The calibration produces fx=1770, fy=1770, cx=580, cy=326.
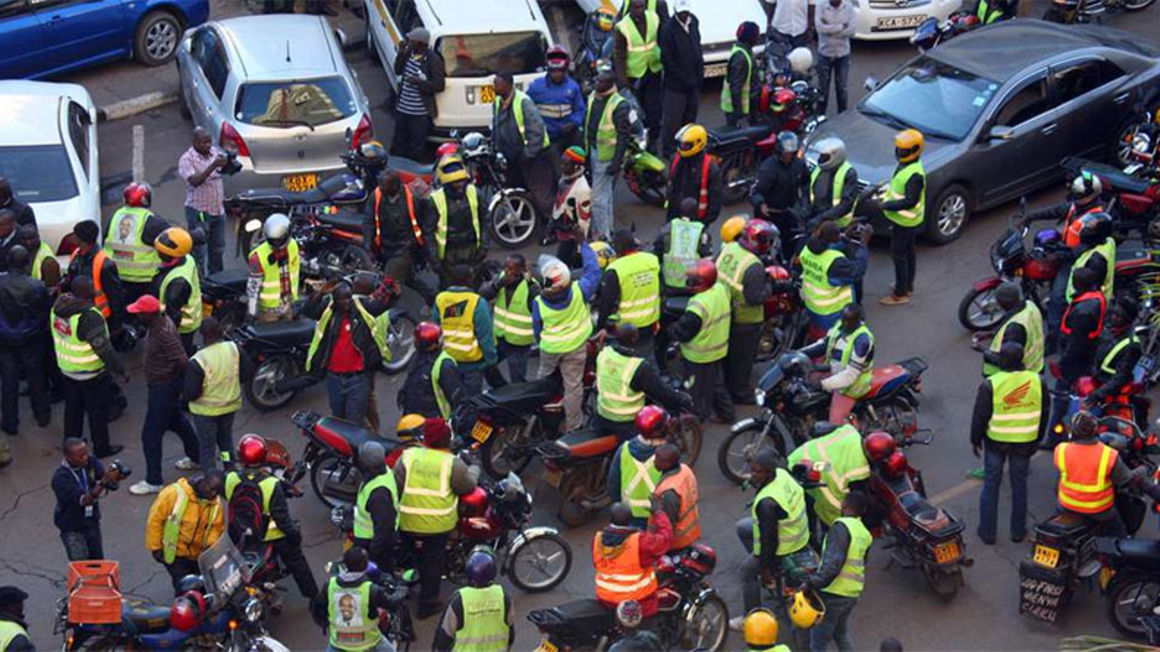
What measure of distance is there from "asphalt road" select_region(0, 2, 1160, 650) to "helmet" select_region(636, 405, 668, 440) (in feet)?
4.80

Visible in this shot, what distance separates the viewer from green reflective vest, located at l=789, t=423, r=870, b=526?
12.6 m

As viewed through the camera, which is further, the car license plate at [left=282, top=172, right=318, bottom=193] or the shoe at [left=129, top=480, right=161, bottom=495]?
the car license plate at [left=282, top=172, right=318, bottom=193]

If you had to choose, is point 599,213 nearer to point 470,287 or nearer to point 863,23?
point 470,287

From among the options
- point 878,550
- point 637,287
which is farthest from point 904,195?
point 878,550

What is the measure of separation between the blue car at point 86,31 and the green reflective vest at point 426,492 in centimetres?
1046

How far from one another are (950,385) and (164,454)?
6881 mm

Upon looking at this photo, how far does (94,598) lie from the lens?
11320mm

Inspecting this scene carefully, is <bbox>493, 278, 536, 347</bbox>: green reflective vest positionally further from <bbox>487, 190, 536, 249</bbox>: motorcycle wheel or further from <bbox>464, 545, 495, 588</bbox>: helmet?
<bbox>464, 545, 495, 588</bbox>: helmet

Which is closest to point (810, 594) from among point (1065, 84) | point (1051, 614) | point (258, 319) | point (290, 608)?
point (1051, 614)

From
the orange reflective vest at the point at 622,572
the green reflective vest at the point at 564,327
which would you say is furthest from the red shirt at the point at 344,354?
the orange reflective vest at the point at 622,572

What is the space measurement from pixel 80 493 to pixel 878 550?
593cm

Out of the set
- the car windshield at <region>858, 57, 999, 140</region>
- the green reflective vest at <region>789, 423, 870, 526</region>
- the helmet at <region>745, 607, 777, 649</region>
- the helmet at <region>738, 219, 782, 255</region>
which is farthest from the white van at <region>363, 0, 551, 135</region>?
the helmet at <region>745, 607, 777, 649</region>

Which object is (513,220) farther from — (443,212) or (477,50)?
(477,50)

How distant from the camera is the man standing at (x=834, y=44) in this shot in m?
19.6
